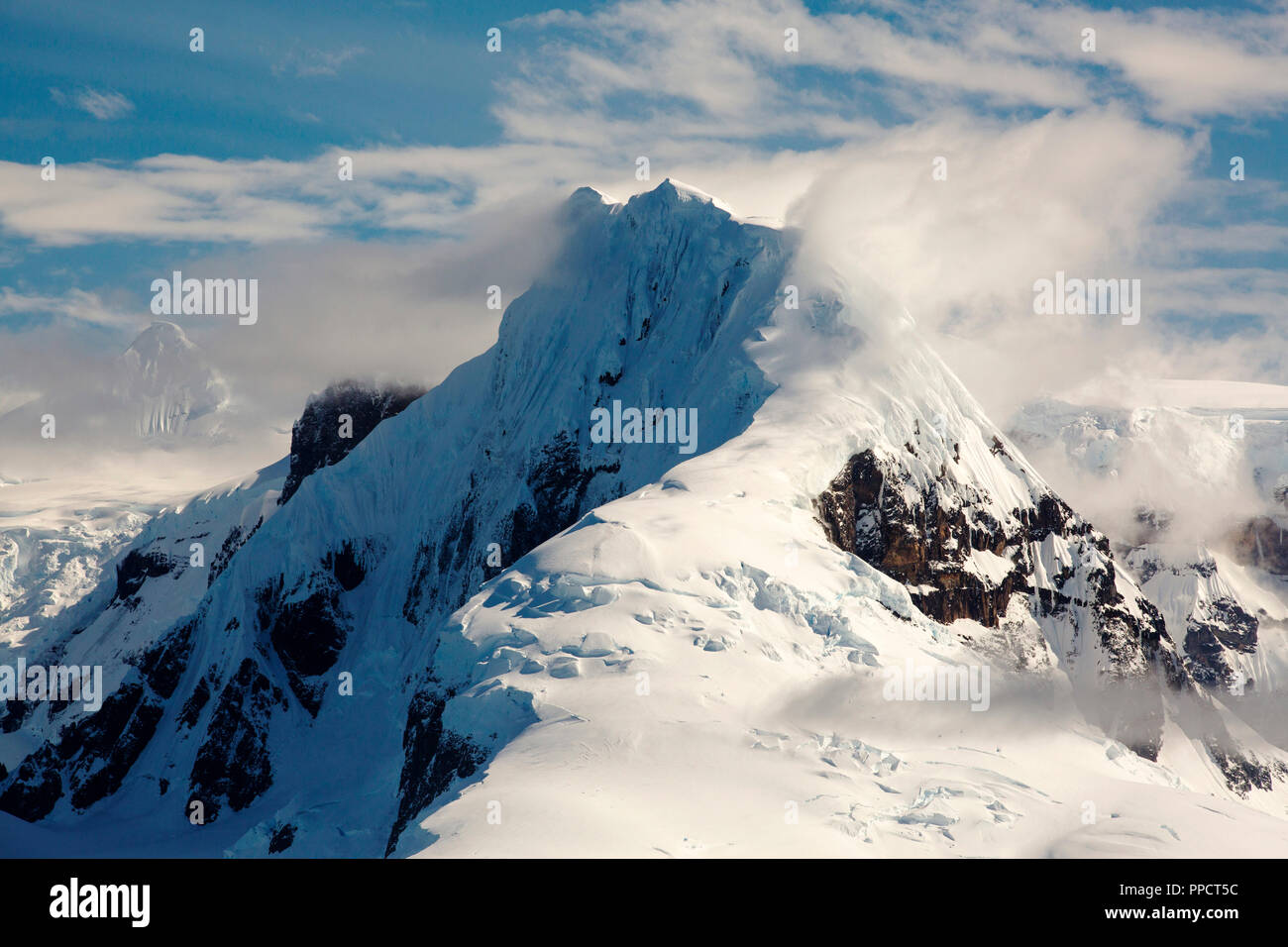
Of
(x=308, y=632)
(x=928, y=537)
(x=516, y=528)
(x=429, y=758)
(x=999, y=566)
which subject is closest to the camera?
(x=429, y=758)

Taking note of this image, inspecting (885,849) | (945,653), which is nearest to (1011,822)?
(885,849)

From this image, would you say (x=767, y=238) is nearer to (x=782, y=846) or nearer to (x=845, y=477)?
(x=845, y=477)

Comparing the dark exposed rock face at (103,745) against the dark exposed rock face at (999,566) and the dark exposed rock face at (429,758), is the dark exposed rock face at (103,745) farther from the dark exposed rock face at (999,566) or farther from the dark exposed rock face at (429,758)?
the dark exposed rock face at (999,566)

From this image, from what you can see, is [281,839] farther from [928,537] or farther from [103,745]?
[928,537]

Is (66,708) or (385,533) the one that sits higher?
(385,533)

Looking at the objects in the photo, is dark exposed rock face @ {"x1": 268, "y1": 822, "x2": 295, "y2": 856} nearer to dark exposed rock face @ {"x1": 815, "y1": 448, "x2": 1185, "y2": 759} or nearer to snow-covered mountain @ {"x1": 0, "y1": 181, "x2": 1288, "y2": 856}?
snow-covered mountain @ {"x1": 0, "y1": 181, "x2": 1288, "y2": 856}

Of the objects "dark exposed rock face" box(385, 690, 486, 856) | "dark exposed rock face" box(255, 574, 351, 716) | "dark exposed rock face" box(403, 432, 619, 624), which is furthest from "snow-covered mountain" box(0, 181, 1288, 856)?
"dark exposed rock face" box(403, 432, 619, 624)

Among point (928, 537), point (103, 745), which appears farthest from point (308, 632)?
point (928, 537)
